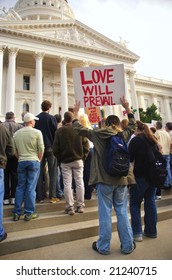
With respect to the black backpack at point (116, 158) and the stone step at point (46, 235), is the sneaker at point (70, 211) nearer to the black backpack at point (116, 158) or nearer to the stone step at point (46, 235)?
the stone step at point (46, 235)

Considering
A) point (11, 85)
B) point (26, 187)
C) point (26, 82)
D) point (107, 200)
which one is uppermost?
point (26, 82)

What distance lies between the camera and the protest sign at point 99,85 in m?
4.25

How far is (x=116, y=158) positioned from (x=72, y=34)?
3037cm

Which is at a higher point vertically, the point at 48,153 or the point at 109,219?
the point at 48,153

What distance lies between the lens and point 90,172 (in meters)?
3.20

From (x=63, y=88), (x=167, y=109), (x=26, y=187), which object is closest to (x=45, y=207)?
(x=26, y=187)

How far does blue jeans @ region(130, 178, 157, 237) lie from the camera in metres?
3.67

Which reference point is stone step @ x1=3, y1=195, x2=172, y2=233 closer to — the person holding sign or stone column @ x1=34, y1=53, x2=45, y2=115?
the person holding sign

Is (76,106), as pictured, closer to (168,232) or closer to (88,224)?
(88,224)

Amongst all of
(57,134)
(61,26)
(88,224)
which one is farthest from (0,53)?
(88,224)

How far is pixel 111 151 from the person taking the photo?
3.00 m

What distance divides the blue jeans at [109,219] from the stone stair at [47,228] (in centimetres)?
73

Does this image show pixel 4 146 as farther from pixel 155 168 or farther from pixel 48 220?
pixel 155 168
